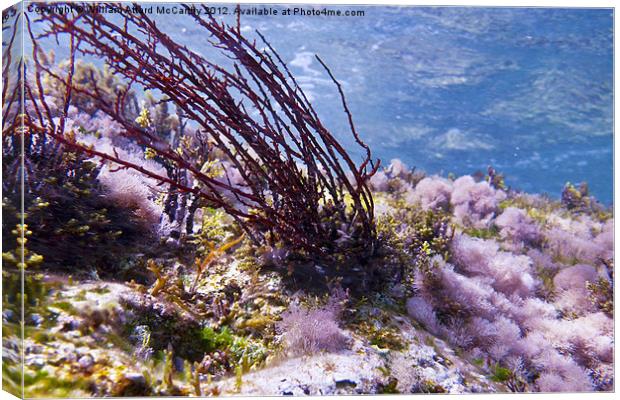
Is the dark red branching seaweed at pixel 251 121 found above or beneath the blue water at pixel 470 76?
beneath

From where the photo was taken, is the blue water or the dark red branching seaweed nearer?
the dark red branching seaweed

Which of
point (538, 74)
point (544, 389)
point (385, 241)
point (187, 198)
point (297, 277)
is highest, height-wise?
point (538, 74)

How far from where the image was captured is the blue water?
497cm

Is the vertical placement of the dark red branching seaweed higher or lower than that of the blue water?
lower

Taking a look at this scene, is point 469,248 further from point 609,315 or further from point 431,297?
point 609,315

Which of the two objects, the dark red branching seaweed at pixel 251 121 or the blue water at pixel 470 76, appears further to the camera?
the blue water at pixel 470 76

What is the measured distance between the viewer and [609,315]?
327cm

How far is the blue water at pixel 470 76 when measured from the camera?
4.97 meters

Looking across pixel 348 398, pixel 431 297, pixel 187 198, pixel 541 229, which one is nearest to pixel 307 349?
pixel 348 398

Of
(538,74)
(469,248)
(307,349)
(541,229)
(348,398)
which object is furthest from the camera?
(538,74)

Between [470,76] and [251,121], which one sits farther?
[470,76]

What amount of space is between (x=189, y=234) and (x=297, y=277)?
1.03 metres

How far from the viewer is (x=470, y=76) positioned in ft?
37.4

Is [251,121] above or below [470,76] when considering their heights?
below
